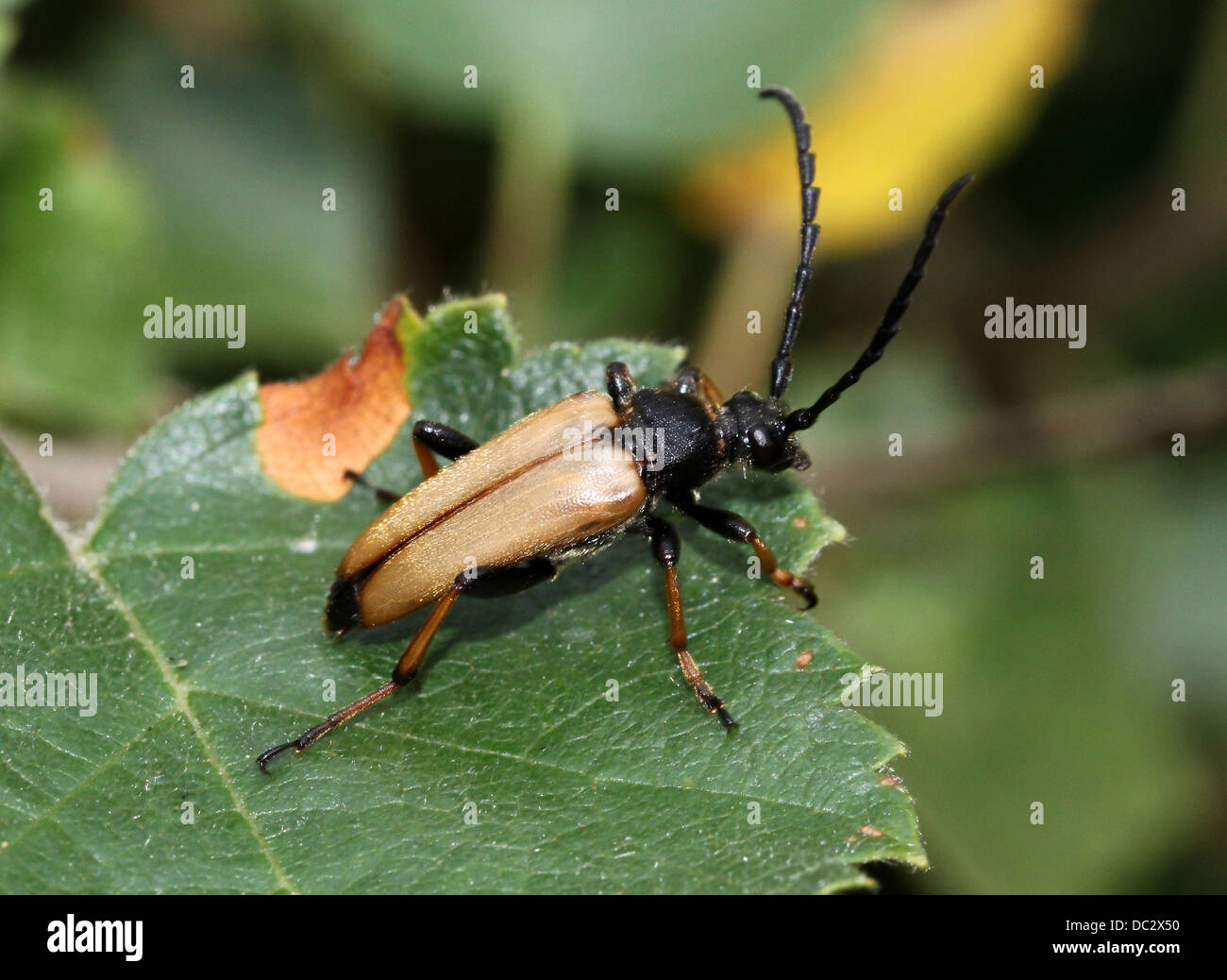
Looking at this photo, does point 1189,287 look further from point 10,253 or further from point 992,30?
point 10,253

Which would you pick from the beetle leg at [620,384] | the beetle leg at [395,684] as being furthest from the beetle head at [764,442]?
the beetle leg at [395,684]

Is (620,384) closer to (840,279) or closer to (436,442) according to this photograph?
(436,442)

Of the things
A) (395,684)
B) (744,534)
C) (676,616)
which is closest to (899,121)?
(744,534)

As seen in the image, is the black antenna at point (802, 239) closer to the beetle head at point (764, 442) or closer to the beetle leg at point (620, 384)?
the beetle head at point (764, 442)

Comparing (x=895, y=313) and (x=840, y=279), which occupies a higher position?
(x=840, y=279)

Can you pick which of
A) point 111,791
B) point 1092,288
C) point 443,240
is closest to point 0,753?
point 111,791

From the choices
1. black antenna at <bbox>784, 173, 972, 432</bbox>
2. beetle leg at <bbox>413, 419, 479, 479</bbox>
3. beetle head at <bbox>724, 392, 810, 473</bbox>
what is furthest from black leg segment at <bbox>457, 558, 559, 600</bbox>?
black antenna at <bbox>784, 173, 972, 432</bbox>
